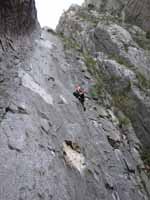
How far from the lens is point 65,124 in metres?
8.88

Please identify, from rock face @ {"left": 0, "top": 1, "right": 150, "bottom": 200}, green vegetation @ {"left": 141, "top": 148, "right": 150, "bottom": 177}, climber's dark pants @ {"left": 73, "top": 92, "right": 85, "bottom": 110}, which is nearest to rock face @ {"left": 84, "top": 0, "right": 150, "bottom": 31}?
rock face @ {"left": 0, "top": 1, "right": 150, "bottom": 200}

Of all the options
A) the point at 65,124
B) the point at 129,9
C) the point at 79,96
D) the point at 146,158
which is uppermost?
the point at 129,9

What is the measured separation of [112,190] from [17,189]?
449 cm

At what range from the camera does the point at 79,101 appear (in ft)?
39.3

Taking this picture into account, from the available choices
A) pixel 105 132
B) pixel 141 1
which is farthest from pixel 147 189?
pixel 141 1

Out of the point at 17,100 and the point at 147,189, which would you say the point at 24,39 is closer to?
the point at 17,100

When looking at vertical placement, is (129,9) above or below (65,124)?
above

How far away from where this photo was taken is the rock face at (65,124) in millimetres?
6031

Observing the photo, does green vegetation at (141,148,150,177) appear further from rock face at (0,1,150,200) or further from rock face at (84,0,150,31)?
rock face at (84,0,150,31)

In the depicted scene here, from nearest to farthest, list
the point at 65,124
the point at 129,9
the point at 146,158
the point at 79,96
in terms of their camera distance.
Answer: the point at 65,124
the point at 79,96
the point at 146,158
the point at 129,9

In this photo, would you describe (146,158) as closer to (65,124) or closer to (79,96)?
(79,96)

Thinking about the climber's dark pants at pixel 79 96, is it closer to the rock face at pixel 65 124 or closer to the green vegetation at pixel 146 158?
the rock face at pixel 65 124

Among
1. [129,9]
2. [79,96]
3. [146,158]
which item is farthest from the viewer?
[129,9]

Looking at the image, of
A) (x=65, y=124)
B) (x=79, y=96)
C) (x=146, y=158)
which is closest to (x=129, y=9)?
(x=146, y=158)
